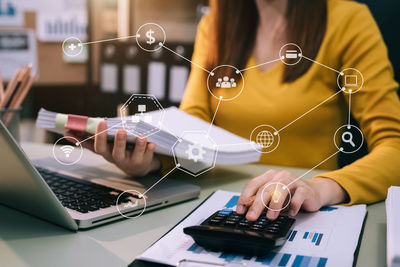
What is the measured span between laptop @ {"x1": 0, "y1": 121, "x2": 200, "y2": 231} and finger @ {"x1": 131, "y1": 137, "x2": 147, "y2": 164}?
36 millimetres

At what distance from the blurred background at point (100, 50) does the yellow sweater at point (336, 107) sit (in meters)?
0.07

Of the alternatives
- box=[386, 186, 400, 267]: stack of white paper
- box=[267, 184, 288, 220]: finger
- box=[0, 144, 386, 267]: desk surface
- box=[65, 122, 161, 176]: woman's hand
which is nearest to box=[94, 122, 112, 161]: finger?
box=[65, 122, 161, 176]: woman's hand

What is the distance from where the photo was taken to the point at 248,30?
0.66m

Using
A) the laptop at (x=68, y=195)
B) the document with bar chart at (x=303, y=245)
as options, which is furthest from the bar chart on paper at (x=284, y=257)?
the laptop at (x=68, y=195)

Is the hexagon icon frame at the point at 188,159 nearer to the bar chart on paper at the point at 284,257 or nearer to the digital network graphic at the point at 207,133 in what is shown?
the digital network graphic at the point at 207,133

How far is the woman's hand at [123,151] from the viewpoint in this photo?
19.6 inches

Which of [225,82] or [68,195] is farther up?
[225,82]

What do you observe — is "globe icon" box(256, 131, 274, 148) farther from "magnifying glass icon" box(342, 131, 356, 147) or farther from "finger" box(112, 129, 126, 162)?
"finger" box(112, 129, 126, 162)

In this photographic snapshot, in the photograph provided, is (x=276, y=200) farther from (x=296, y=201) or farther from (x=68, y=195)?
(x=68, y=195)

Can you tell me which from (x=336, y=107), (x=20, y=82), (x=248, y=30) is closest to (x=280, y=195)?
(x=336, y=107)

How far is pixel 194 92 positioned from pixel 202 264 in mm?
475

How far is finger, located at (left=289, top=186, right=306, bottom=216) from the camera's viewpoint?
43cm

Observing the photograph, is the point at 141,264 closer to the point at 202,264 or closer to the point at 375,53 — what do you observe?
the point at 202,264

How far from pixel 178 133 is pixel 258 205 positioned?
0.53 ft
